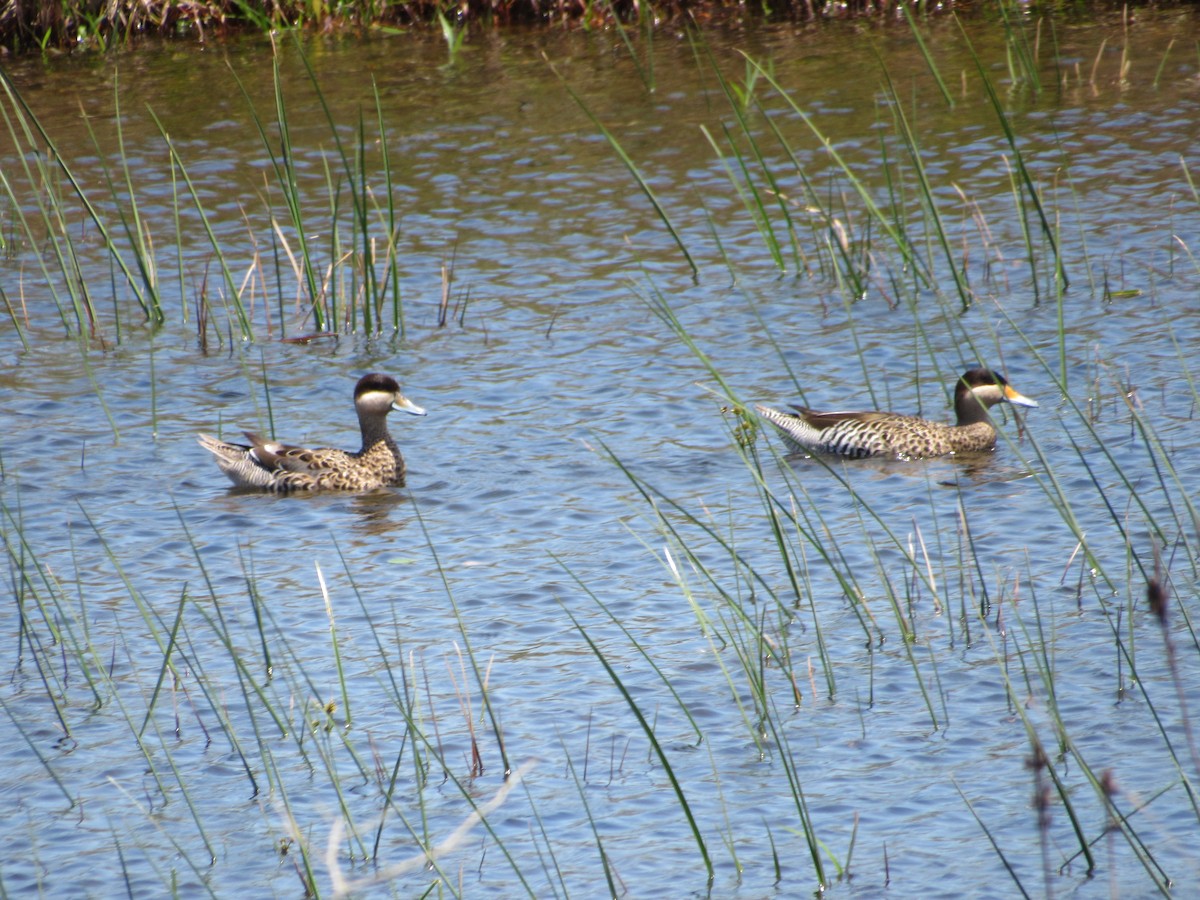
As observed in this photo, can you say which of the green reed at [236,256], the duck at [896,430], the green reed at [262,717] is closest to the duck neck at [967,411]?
the duck at [896,430]

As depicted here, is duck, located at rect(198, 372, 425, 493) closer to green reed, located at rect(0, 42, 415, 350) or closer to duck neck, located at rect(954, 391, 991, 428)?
green reed, located at rect(0, 42, 415, 350)

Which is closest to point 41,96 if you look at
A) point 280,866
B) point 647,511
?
point 647,511

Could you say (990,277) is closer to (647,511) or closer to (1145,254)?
(1145,254)

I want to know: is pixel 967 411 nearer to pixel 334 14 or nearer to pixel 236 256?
pixel 236 256

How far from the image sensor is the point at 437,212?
47.0 ft

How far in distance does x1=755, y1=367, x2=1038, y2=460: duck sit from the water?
165mm

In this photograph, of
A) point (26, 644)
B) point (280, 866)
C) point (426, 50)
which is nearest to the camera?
point (280, 866)

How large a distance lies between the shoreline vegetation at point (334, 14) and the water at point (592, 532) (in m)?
2.57

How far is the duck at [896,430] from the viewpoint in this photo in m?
Result: 9.37

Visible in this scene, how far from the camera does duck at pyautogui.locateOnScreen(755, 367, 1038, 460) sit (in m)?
9.37

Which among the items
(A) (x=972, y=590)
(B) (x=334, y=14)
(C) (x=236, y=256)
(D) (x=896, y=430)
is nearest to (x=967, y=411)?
(D) (x=896, y=430)

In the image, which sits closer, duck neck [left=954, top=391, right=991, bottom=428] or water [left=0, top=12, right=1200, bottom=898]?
water [left=0, top=12, right=1200, bottom=898]

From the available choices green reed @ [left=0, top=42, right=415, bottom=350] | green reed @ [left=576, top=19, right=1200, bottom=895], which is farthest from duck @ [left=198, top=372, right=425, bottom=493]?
green reed @ [left=576, top=19, right=1200, bottom=895]

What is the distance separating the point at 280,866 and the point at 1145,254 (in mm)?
8726
